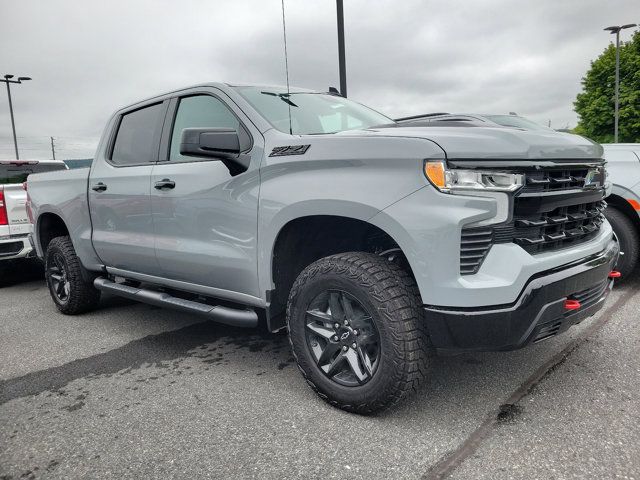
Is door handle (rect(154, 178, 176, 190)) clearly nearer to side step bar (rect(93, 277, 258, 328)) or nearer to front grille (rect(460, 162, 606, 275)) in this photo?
side step bar (rect(93, 277, 258, 328))

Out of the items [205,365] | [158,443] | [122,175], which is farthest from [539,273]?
[122,175]

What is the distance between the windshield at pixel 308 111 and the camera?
3.21 metres

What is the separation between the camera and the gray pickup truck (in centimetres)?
225

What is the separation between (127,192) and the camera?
389cm

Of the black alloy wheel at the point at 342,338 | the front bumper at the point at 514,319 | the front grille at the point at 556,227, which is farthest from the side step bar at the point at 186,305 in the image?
the front grille at the point at 556,227

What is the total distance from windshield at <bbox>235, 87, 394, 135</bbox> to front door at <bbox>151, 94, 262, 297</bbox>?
191 millimetres

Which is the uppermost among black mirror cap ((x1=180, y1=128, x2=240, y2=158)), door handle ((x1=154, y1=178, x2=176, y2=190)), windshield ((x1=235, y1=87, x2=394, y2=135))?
windshield ((x1=235, y1=87, x2=394, y2=135))

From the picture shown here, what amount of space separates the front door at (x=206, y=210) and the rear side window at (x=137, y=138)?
0.75ft

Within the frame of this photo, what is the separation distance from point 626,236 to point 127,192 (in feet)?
14.2

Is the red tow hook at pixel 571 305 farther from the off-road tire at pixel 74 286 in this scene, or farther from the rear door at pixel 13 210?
the rear door at pixel 13 210

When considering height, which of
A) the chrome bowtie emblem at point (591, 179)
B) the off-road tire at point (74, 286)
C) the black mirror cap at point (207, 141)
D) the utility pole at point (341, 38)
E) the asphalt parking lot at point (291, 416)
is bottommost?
the asphalt parking lot at point (291, 416)

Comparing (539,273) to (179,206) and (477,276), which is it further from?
(179,206)

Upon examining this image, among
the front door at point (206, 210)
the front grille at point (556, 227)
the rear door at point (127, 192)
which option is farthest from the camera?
the rear door at point (127, 192)

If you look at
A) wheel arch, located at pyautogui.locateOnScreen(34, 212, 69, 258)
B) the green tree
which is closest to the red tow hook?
wheel arch, located at pyautogui.locateOnScreen(34, 212, 69, 258)
